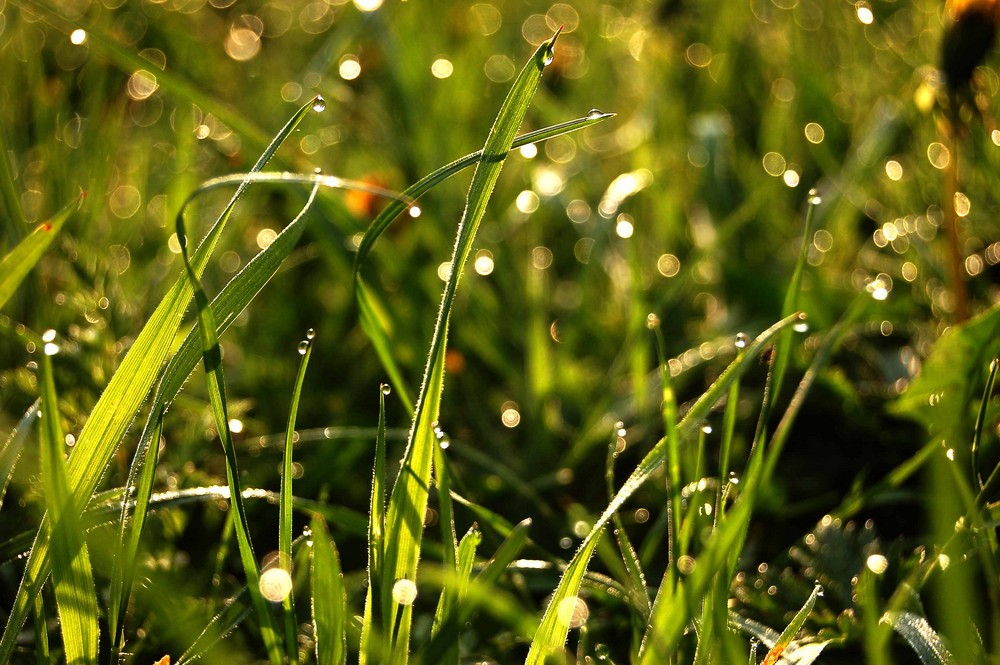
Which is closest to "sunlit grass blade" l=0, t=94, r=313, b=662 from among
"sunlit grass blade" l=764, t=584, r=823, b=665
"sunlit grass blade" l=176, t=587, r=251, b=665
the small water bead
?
"sunlit grass blade" l=176, t=587, r=251, b=665

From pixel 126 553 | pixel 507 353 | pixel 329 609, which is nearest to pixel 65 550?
pixel 126 553

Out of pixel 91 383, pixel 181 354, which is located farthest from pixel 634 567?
pixel 91 383

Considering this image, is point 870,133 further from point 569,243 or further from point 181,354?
point 181,354

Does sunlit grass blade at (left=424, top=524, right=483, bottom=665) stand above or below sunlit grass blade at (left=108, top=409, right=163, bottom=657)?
below

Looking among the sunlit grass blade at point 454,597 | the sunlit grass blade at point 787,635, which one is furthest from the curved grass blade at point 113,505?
the sunlit grass blade at point 787,635

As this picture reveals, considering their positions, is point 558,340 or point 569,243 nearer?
point 558,340

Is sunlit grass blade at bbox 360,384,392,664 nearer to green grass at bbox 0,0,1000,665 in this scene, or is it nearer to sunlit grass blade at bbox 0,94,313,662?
green grass at bbox 0,0,1000,665

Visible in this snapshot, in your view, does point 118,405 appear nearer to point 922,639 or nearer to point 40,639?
point 40,639
